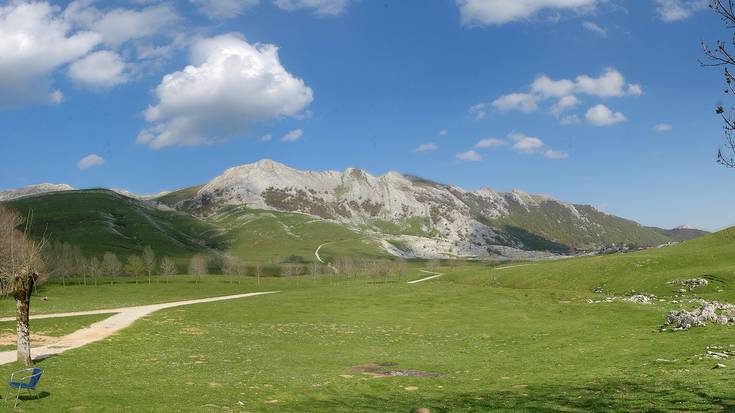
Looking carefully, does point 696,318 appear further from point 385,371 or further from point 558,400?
point 385,371

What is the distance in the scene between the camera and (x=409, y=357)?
44.1 meters

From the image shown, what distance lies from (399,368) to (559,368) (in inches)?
472

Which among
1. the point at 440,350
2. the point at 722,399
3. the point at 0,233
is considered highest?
the point at 0,233

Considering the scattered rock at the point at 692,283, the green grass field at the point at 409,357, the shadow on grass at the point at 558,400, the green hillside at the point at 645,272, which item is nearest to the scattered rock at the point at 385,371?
the green grass field at the point at 409,357

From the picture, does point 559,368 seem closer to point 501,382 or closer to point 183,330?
point 501,382

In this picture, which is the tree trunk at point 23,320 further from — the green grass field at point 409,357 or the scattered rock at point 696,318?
the scattered rock at point 696,318

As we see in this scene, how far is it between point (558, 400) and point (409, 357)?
20.7m

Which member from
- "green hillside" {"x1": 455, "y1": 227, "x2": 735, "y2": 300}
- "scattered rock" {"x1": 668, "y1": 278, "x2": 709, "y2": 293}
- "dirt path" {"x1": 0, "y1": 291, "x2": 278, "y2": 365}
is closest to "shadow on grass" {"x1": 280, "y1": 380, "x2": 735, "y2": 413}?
"dirt path" {"x1": 0, "y1": 291, "x2": 278, "y2": 365}

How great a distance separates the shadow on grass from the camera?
21.2 metres

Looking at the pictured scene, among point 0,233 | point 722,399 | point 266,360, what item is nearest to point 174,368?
point 266,360

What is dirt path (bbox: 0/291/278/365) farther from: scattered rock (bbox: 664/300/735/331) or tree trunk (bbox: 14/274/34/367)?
scattered rock (bbox: 664/300/735/331)

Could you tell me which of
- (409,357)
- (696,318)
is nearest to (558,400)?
(409,357)

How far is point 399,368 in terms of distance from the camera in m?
38.8

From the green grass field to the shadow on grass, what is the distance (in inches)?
3.6
